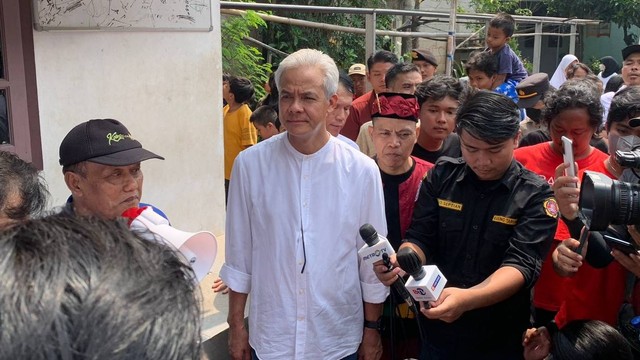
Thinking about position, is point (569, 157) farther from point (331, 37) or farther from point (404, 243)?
point (331, 37)

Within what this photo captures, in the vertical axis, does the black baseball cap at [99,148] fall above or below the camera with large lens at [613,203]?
above

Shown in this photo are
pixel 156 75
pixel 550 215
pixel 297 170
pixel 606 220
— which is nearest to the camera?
pixel 606 220

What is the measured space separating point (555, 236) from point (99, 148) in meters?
1.84

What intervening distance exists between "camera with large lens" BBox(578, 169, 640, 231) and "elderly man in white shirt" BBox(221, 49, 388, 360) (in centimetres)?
77

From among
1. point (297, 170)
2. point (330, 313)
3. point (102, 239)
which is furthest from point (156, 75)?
point (102, 239)

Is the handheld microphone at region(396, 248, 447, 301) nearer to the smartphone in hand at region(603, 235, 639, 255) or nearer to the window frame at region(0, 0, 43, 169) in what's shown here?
the smartphone in hand at region(603, 235, 639, 255)

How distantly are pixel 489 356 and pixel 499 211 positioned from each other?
0.55m

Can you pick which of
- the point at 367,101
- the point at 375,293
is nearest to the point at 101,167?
the point at 375,293

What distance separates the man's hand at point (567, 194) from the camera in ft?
7.57

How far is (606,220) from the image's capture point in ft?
6.42

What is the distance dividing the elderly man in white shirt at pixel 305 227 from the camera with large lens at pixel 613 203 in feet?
2.54

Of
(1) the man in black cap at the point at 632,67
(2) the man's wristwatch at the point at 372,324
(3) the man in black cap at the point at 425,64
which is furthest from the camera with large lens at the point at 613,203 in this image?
(3) the man in black cap at the point at 425,64

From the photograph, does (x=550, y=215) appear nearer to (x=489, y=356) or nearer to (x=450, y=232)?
(x=450, y=232)

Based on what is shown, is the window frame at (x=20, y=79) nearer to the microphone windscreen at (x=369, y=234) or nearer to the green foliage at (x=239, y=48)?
the microphone windscreen at (x=369, y=234)
